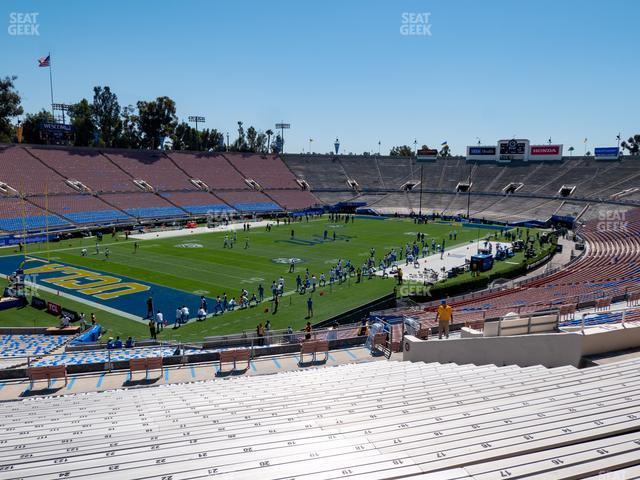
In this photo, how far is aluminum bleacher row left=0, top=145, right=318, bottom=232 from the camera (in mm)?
52406

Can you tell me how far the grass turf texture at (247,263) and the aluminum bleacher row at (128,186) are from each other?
8.22m

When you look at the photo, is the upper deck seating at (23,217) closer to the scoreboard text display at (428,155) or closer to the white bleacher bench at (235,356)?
the white bleacher bench at (235,356)

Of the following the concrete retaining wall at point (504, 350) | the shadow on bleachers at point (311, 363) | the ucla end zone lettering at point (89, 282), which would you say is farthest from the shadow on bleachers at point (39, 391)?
the ucla end zone lettering at point (89, 282)

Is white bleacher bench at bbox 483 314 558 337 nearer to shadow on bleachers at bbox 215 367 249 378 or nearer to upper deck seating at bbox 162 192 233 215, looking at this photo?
shadow on bleachers at bbox 215 367 249 378

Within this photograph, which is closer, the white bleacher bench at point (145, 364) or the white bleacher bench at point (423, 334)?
the white bleacher bench at point (145, 364)

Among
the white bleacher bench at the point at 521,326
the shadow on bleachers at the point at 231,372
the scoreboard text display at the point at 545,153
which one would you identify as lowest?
the shadow on bleachers at the point at 231,372

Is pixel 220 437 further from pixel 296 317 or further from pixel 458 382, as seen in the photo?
pixel 296 317

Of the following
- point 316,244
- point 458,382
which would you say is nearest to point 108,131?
point 316,244

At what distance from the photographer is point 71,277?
3200 centimetres

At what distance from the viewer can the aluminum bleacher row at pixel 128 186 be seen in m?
52.4

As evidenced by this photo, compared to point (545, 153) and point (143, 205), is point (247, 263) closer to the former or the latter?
point (143, 205)

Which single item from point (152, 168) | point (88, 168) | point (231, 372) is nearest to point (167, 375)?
point (231, 372)

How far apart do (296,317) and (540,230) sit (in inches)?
1626
